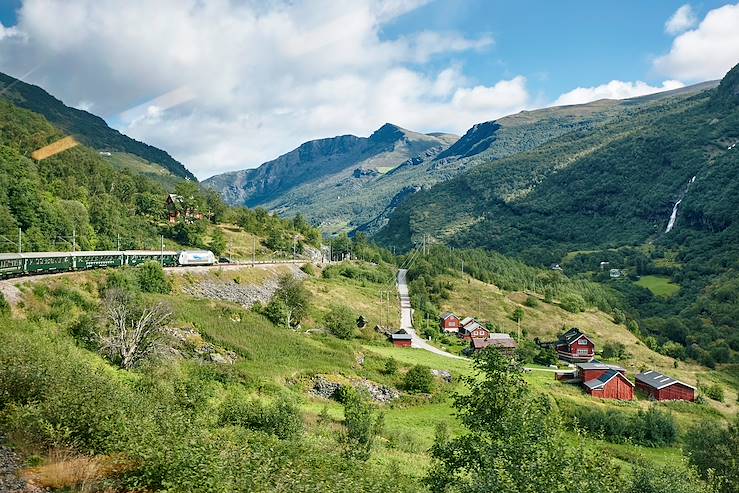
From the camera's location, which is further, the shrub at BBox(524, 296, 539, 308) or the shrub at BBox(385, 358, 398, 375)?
the shrub at BBox(524, 296, 539, 308)

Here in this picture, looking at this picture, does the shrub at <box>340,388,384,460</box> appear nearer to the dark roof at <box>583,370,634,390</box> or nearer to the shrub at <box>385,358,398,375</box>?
the shrub at <box>385,358,398,375</box>

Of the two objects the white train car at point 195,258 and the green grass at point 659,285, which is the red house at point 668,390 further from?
the green grass at point 659,285

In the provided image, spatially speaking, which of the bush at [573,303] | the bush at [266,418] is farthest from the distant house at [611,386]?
the bush at [573,303]

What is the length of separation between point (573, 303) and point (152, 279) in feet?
318

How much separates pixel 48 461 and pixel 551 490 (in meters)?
13.9

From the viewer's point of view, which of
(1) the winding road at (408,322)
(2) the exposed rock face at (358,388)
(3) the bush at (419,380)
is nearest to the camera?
(2) the exposed rock face at (358,388)

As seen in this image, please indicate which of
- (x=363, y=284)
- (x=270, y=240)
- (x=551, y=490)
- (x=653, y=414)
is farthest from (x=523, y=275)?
(x=551, y=490)

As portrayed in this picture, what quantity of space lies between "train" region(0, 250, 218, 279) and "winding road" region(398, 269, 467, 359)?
115 ft

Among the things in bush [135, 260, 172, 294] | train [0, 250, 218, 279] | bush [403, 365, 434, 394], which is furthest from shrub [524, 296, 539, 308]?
bush [135, 260, 172, 294]

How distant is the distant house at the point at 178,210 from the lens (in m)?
113

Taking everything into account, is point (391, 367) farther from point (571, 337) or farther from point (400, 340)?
point (571, 337)

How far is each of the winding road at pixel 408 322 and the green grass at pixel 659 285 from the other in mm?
75960

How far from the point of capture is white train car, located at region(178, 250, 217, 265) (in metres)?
74.9

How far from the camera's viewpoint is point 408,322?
94.8 meters
